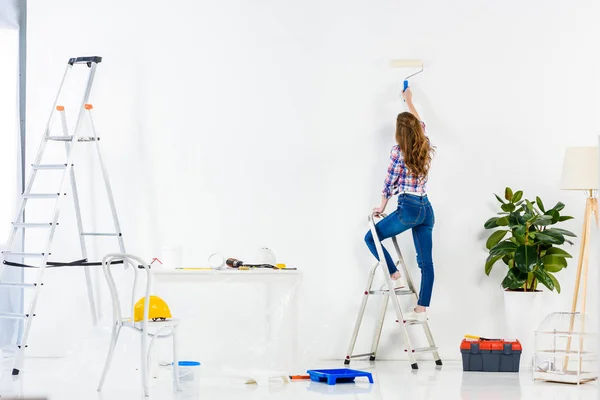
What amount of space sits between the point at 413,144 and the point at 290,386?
1936 mm

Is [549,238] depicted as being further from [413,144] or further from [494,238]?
[413,144]

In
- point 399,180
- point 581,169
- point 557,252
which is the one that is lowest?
point 557,252

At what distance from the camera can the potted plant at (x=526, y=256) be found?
5582 millimetres

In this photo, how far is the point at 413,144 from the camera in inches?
223

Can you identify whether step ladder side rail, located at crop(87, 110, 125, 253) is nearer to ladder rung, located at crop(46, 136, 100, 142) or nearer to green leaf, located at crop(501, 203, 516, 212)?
ladder rung, located at crop(46, 136, 100, 142)

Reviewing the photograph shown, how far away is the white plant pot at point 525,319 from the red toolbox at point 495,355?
0.90 ft

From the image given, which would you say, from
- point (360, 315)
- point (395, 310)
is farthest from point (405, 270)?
point (360, 315)

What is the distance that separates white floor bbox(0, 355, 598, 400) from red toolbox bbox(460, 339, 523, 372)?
4.3 inches

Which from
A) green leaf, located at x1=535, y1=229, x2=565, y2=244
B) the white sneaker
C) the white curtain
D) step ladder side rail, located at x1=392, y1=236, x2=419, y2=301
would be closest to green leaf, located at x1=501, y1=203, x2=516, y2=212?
green leaf, located at x1=535, y1=229, x2=565, y2=244

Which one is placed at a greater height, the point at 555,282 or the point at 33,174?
the point at 33,174

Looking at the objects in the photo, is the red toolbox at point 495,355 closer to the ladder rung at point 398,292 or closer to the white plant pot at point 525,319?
the white plant pot at point 525,319

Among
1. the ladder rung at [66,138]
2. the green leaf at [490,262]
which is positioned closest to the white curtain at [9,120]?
the ladder rung at [66,138]

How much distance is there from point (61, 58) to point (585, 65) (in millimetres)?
3874

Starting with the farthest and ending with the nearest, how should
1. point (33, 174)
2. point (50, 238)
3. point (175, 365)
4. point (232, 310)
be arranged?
point (33, 174)
point (50, 238)
point (232, 310)
point (175, 365)
